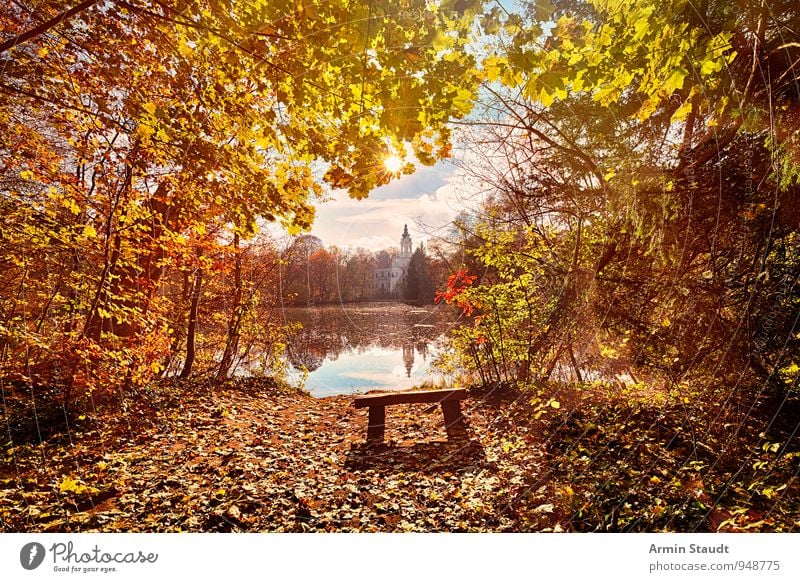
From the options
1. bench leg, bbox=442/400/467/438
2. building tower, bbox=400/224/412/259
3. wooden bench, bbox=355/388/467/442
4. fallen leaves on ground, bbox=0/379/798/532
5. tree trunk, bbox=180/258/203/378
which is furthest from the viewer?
tree trunk, bbox=180/258/203/378

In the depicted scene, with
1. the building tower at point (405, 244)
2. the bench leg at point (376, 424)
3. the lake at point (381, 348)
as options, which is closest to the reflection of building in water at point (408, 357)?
the lake at point (381, 348)

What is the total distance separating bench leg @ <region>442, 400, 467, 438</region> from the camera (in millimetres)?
3552

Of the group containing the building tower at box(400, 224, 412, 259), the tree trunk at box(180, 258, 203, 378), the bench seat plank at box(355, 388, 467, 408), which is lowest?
the bench seat plank at box(355, 388, 467, 408)

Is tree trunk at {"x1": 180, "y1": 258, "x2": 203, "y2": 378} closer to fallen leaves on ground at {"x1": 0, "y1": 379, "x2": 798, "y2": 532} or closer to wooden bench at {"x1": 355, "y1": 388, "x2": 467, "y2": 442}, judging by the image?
fallen leaves on ground at {"x1": 0, "y1": 379, "x2": 798, "y2": 532}

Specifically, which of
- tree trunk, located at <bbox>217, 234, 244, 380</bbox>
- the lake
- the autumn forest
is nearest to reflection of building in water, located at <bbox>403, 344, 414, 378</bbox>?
the lake

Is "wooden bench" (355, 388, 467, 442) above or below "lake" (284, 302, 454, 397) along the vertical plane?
below

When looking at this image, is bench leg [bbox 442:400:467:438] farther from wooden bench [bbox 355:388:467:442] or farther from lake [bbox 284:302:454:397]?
lake [bbox 284:302:454:397]

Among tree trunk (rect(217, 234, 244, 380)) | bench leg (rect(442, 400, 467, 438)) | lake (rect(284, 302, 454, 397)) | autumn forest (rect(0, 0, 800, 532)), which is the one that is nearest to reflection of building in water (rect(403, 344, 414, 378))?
lake (rect(284, 302, 454, 397))

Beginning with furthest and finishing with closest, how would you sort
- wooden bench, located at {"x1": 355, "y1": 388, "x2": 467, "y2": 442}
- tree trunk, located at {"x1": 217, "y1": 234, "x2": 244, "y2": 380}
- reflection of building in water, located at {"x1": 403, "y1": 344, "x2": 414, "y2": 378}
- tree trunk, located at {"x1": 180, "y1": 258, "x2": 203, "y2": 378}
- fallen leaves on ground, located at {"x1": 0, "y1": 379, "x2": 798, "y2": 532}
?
tree trunk, located at {"x1": 217, "y1": 234, "x2": 244, "y2": 380}, tree trunk, located at {"x1": 180, "y1": 258, "x2": 203, "y2": 378}, reflection of building in water, located at {"x1": 403, "y1": 344, "x2": 414, "y2": 378}, wooden bench, located at {"x1": 355, "y1": 388, "x2": 467, "y2": 442}, fallen leaves on ground, located at {"x1": 0, "y1": 379, "x2": 798, "y2": 532}

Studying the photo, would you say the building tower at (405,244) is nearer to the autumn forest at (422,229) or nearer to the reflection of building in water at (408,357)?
the autumn forest at (422,229)

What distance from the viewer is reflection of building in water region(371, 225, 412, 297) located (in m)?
3.07

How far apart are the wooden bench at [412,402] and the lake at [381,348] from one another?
666mm

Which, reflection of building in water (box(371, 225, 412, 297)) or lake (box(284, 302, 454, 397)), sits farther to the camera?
lake (box(284, 302, 454, 397))

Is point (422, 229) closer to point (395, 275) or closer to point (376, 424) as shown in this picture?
point (395, 275)
